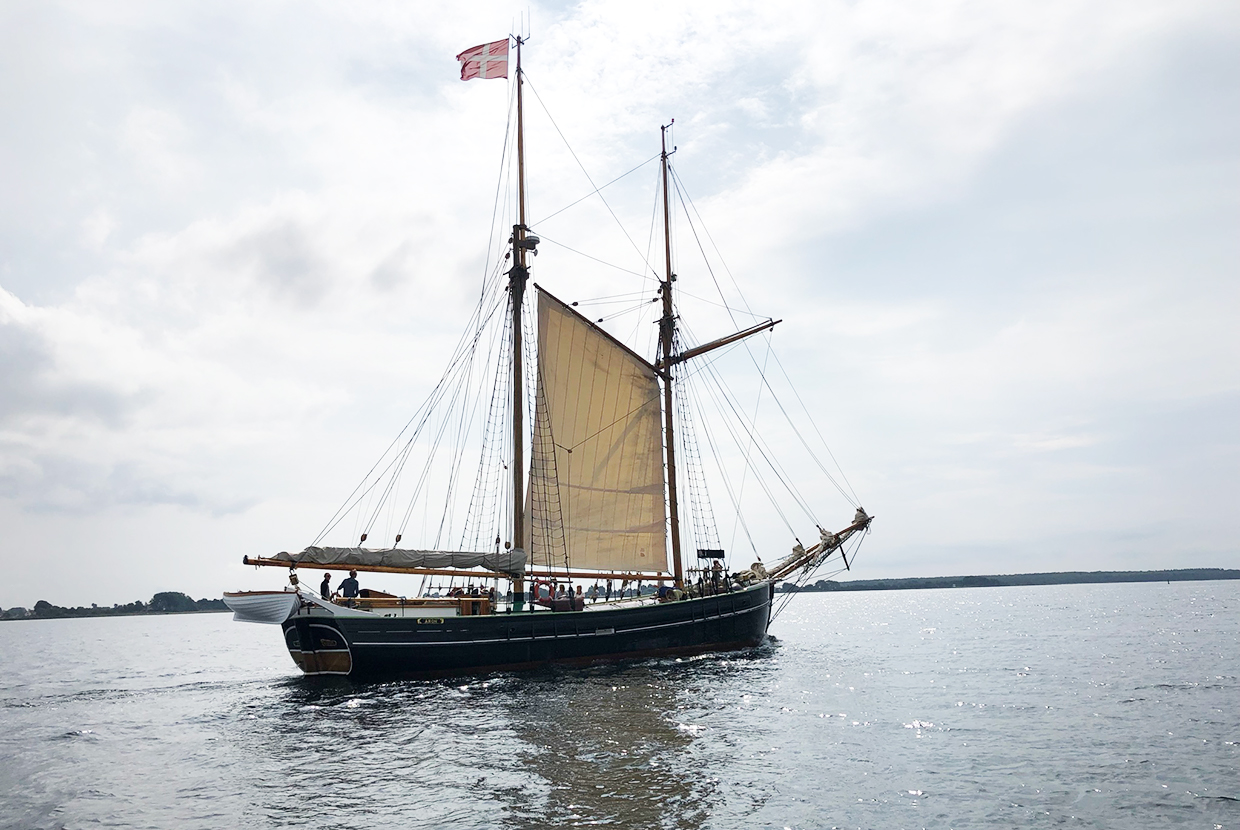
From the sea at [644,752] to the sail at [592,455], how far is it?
A: 777 centimetres

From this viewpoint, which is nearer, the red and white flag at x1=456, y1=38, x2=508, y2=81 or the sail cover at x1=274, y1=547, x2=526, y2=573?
the sail cover at x1=274, y1=547, x2=526, y2=573

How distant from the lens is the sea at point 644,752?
53.7 ft

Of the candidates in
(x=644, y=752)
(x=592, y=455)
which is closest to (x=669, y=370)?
(x=592, y=455)

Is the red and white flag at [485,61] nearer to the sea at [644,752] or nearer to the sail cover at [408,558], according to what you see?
the sail cover at [408,558]

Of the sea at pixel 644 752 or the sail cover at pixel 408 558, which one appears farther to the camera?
the sail cover at pixel 408 558

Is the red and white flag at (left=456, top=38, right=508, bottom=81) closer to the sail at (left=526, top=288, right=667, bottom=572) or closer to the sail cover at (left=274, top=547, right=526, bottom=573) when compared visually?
the sail at (left=526, top=288, right=667, bottom=572)

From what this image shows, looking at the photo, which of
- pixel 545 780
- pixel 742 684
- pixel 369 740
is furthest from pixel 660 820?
pixel 742 684

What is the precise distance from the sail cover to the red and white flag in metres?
22.7

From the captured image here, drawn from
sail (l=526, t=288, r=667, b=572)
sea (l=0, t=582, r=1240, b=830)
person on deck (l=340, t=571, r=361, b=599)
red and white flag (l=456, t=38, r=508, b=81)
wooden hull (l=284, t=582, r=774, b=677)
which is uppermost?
red and white flag (l=456, t=38, r=508, b=81)

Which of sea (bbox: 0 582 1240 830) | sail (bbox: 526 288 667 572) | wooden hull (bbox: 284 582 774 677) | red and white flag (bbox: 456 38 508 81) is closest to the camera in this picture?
sea (bbox: 0 582 1240 830)

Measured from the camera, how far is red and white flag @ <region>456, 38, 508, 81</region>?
1586 inches

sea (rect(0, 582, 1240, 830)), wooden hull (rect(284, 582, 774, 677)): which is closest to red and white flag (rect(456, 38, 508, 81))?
wooden hull (rect(284, 582, 774, 677))

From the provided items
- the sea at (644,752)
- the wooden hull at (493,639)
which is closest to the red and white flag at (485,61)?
the wooden hull at (493,639)

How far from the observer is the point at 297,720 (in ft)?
86.3
